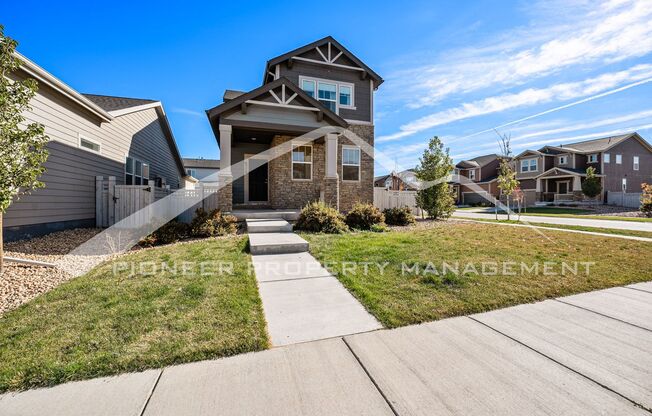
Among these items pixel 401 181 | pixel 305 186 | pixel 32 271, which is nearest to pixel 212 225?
pixel 32 271

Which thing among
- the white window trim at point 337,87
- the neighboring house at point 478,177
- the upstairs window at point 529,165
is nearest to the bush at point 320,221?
the white window trim at point 337,87

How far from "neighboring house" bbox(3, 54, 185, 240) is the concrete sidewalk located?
708 cm

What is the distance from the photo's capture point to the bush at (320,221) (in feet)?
26.8

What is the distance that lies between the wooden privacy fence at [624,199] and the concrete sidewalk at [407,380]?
108 feet

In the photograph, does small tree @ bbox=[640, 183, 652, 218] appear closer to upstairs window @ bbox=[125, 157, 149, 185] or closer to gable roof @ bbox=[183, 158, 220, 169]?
upstairs window @ bbox=[125, 157, 149, 185]

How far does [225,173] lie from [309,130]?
3.38 meters

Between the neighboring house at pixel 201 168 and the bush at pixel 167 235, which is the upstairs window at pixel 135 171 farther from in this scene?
the neighboring house at pixel 201 168

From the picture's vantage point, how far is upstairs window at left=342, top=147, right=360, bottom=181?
12.7m

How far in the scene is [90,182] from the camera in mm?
8859

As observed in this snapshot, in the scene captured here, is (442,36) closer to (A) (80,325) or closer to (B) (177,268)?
(B) (177,268)

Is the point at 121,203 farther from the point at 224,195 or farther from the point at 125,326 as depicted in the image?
the point at 125,326

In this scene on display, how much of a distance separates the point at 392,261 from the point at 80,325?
4289 mm

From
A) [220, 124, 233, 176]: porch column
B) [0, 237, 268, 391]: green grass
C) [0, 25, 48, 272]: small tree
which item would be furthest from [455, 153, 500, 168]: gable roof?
[0, 25, 48, 272]: small tree

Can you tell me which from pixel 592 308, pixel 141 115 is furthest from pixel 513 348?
pixel 141 115
